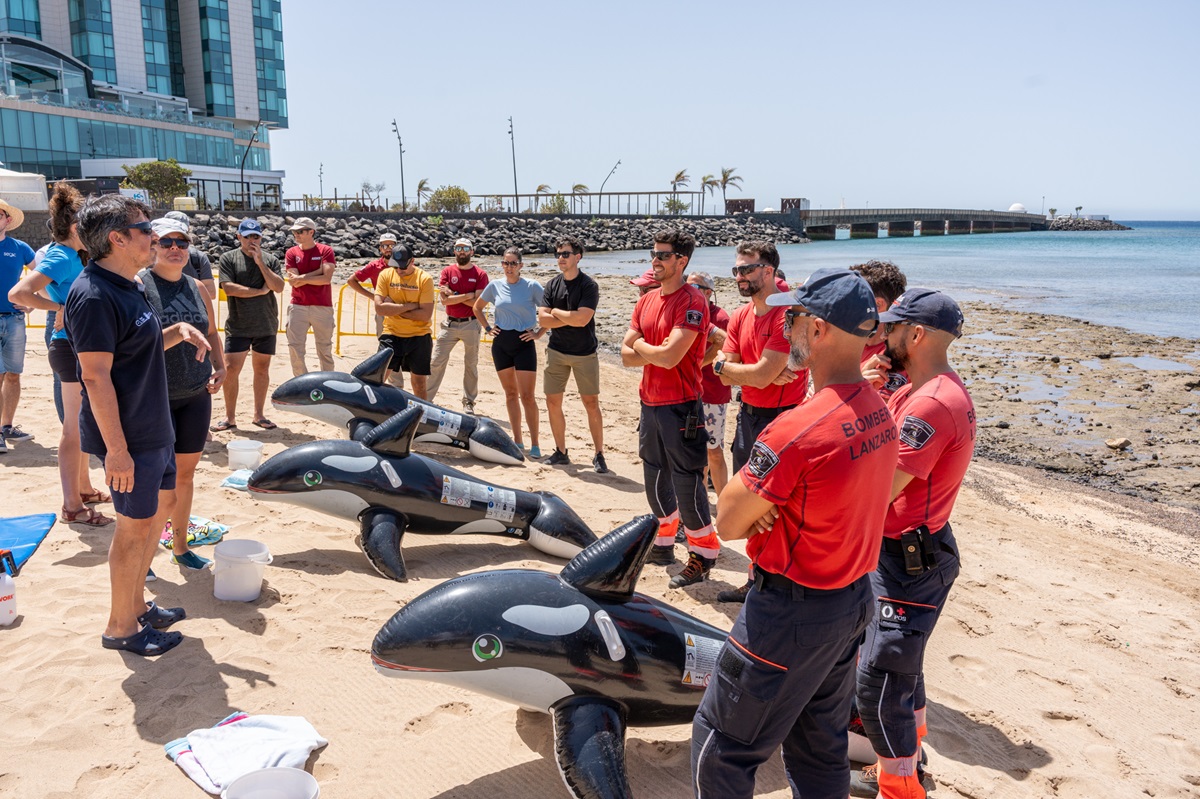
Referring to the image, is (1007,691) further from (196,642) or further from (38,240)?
(38,240)

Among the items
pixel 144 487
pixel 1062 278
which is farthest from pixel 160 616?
pixel 1062 278

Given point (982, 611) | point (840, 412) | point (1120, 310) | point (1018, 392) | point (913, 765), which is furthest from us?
point (1120, 310)

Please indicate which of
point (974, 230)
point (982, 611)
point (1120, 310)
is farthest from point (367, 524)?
point (974, 230)

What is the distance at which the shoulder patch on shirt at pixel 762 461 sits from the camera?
266 centimetres

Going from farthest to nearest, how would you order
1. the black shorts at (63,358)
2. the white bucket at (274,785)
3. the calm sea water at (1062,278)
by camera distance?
1. the calm sea water at (1062,278)
2. the black shorts at (63,358)
3. the white bucket at (274,785)

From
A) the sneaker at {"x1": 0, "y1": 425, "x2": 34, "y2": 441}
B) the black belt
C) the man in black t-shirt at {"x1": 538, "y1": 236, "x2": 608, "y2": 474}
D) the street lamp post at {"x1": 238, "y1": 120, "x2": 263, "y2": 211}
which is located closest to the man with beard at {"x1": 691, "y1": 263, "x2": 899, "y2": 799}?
the black belt

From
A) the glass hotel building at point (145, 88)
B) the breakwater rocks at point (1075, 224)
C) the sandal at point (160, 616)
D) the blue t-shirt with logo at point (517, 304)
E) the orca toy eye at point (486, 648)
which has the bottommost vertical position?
the sandal at point (160, 616)

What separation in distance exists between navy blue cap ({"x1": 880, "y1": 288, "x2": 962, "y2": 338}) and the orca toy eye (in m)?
2.27

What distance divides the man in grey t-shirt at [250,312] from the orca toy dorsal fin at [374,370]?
4.04ft

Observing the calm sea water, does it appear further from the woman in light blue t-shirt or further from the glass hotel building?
the glass hotel building

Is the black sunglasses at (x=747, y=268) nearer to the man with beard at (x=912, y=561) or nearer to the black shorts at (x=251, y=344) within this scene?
the man with beard at (x=912, y=561)

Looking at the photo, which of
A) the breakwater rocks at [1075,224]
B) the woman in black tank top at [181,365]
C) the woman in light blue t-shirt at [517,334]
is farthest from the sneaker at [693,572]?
the breakwater rocks at [1075,224]

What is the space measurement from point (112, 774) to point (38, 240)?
22.9 metres

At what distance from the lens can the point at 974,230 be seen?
123688 mm
